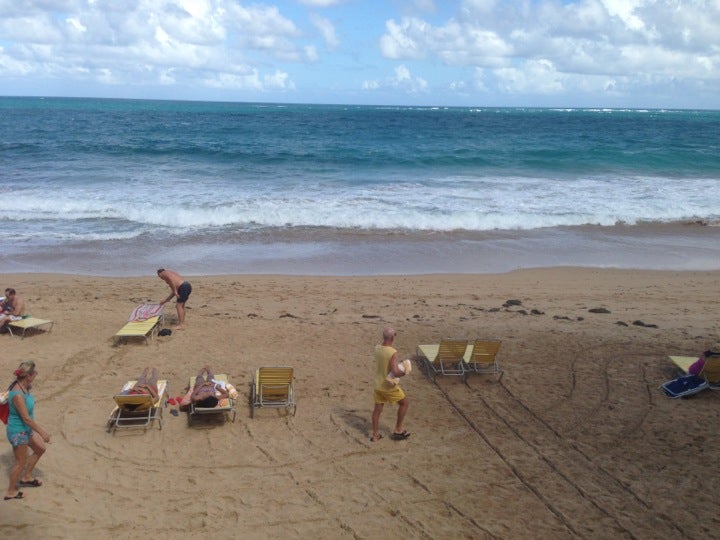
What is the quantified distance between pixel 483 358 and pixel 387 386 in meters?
2.46

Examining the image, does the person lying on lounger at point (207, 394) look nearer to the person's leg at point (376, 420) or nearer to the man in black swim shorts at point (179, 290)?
the person's leg at point (376, 420)

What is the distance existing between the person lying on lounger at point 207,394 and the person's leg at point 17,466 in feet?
6.71

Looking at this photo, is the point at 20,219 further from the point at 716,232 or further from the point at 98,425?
the point at 716,232

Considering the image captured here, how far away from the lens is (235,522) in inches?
233

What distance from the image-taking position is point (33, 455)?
6.28 m

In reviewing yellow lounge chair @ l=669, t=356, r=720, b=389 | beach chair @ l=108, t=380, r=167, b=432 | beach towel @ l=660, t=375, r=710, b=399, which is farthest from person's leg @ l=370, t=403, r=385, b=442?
yellow lounge chair @ l=669, t=356, r=720, b=389

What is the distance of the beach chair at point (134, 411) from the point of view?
7465 millimetres

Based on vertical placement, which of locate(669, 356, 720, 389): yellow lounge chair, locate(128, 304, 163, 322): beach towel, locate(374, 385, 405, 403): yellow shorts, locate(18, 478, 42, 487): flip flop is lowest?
locate(18, 478, 42, 487): flip flop

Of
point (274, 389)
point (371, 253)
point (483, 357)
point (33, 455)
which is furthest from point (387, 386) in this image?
point (371, 253)

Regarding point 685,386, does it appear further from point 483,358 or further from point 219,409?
point 219,409

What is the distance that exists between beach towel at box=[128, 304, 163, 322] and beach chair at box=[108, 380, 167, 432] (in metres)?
2.66

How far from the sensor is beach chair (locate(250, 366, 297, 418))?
8047 mm

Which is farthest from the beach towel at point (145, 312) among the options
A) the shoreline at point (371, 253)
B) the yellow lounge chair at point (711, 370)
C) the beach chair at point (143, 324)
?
the yellow lounge chair at point (711, 370)

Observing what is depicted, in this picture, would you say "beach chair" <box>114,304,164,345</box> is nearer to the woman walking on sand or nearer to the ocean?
the woman walking on sand
